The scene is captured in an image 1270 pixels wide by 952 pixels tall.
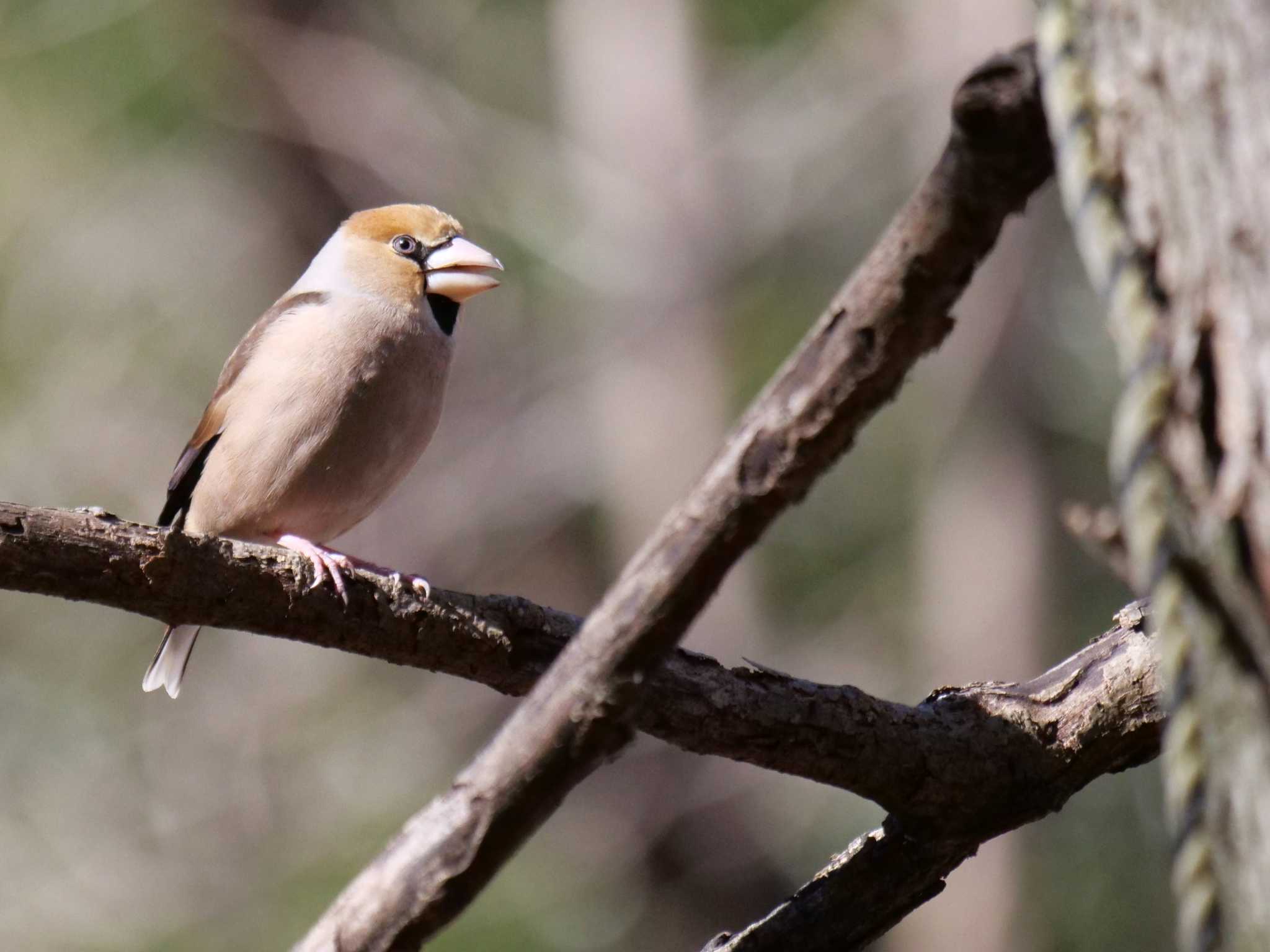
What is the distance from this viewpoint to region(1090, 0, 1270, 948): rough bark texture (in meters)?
1.62

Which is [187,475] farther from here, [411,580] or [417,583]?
[417,583]

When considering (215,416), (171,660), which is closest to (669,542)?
(215,416)

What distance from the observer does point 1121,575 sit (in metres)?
2.14

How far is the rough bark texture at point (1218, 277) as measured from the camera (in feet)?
5.32

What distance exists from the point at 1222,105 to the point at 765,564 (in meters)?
9.23

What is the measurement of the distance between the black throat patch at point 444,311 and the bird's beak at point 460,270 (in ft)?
0.07

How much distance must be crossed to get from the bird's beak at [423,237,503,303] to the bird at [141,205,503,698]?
2cm

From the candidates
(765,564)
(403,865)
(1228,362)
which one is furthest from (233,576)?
(765,564)

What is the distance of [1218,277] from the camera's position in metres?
1.65

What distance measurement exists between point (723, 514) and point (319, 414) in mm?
2639

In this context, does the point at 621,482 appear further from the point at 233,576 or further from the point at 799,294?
the point at 233,576

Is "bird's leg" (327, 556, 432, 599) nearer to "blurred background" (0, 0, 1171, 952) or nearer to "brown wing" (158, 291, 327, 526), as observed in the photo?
"brown wing" (158, 291, 327, 526)

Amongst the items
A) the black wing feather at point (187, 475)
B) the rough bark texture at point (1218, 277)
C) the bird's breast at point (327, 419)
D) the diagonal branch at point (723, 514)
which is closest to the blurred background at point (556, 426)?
the black wing feather at point (187, 475)

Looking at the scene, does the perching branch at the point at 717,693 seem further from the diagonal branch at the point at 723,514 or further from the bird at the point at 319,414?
the bird at the point at 319,414
